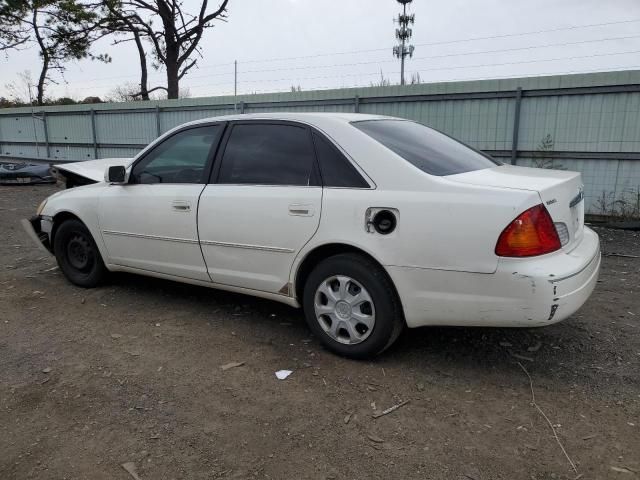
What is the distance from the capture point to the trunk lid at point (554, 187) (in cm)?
300

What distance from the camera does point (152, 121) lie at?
1510 cm

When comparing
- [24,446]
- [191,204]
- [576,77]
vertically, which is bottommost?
[24,446]

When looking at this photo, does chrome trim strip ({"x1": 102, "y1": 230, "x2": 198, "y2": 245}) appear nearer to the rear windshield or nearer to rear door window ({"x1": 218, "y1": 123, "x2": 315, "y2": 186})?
rear door window ({"x1": 218, "y1": 123, "x2": 315, "y2": 186})

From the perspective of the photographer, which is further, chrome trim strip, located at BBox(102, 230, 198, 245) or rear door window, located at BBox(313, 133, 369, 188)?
chrome trim strip, located at BBox(102, 230, 198, 245)

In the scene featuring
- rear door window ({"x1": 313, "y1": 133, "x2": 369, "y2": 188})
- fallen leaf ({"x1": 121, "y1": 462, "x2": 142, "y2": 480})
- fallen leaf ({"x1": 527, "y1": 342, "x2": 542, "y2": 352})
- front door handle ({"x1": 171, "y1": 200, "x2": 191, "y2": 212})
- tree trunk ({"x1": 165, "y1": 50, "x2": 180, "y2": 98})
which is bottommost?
fallen leaf ({"x1": 121, "y1": 462, "x2": 142, "y2": 480})

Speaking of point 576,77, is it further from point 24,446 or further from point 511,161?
point 24,446

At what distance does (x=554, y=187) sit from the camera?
3068 millimetres

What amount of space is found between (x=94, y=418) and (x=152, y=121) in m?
13.5

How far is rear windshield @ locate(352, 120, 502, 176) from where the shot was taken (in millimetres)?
3377

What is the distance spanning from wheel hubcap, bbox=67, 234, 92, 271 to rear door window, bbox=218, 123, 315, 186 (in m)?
1.94

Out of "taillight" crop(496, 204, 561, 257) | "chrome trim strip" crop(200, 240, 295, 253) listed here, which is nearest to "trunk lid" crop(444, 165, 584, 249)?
"taillight" crop(496, 204, 561, 257)

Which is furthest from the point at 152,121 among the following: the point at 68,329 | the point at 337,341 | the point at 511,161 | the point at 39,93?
the point at 39,93

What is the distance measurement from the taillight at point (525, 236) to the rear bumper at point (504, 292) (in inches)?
1.8

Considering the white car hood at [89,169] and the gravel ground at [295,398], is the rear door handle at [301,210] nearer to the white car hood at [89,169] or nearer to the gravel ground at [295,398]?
the gravel ground at [295,398]
